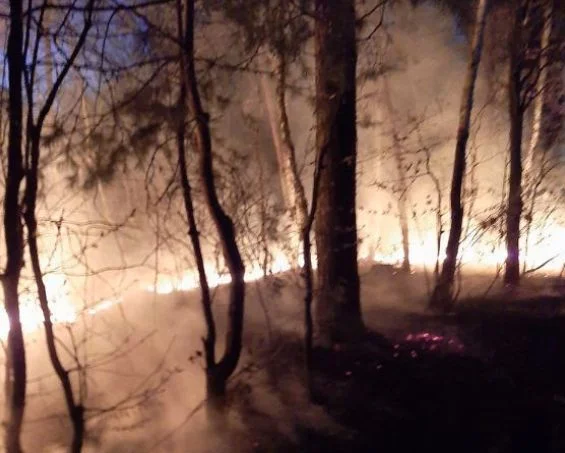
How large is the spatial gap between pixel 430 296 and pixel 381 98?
24.8 ft

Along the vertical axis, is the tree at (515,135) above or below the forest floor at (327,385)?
above

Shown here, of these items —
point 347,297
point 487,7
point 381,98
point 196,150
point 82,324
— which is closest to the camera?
point 196,150

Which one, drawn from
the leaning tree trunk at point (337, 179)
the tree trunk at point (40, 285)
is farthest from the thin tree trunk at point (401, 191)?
the tree trunk at point (40, 285)

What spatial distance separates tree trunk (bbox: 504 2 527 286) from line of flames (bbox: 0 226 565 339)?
1.29 ft

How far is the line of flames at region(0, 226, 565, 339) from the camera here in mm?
7642

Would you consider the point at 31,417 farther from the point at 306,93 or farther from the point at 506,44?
the point at 506,44

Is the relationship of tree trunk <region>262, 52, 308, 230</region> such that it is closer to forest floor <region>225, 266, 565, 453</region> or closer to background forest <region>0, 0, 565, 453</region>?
background forest <region>0, 0, 565, 453</region>

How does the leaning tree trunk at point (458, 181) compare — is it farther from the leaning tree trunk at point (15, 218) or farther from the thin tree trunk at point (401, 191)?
the leaning tree trunk at point (15, 218)

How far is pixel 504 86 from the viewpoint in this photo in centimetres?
1287

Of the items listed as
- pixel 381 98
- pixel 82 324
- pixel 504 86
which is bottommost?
pixel 82 324

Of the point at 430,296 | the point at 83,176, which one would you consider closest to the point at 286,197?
the point at 430,296

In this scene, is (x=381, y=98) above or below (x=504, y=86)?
above

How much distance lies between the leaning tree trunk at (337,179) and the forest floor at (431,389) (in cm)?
49

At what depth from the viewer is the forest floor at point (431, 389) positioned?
6207 mm
